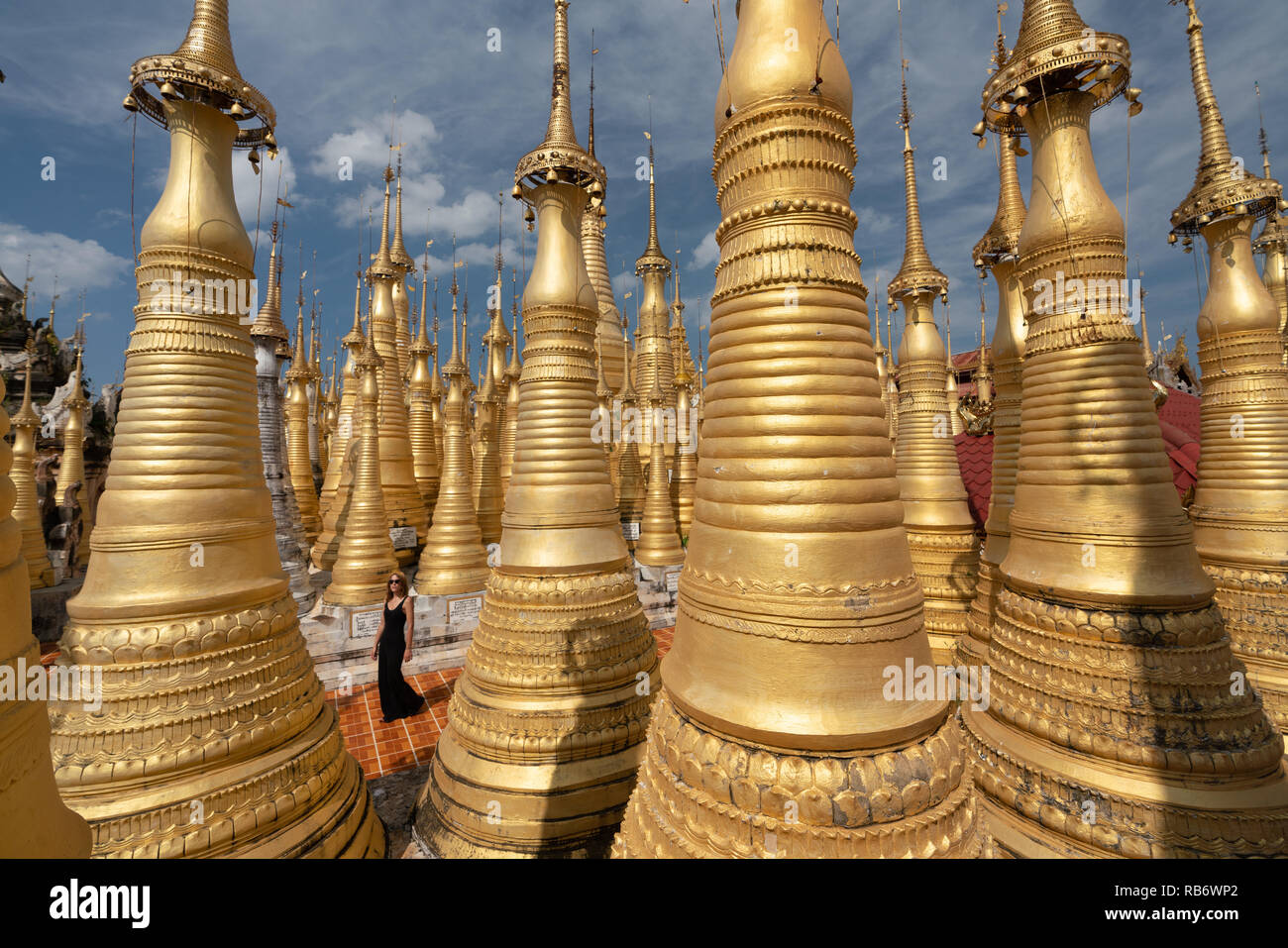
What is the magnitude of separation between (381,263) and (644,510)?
996 centimetres

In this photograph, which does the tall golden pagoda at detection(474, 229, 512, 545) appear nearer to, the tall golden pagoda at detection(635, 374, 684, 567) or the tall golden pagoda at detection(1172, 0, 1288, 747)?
the tall golden pagoda at detection(635, 374, 684, 567)

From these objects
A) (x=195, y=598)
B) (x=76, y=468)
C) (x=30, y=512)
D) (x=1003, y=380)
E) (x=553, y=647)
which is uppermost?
(x=1003, y=380)

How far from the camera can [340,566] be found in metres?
12.8

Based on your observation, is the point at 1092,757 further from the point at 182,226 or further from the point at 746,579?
the point at 182,226

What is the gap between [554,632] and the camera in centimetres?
640

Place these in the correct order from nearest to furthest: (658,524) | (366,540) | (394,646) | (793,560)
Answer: (793,560), (394,646), (366,540), (658,524)

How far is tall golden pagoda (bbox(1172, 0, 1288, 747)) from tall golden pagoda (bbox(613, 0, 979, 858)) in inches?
273

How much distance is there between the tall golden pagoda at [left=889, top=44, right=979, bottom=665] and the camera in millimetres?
8336

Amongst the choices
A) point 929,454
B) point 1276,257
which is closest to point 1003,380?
point 929,454

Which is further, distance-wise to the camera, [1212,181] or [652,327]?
[652,327]

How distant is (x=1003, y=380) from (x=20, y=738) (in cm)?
896

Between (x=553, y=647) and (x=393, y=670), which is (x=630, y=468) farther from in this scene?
(x=553, y=647)

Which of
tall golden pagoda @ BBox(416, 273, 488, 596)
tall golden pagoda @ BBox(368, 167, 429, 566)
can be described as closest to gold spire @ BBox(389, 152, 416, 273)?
tall golden pagoda @ BBox(368, 167, 429, 566)
